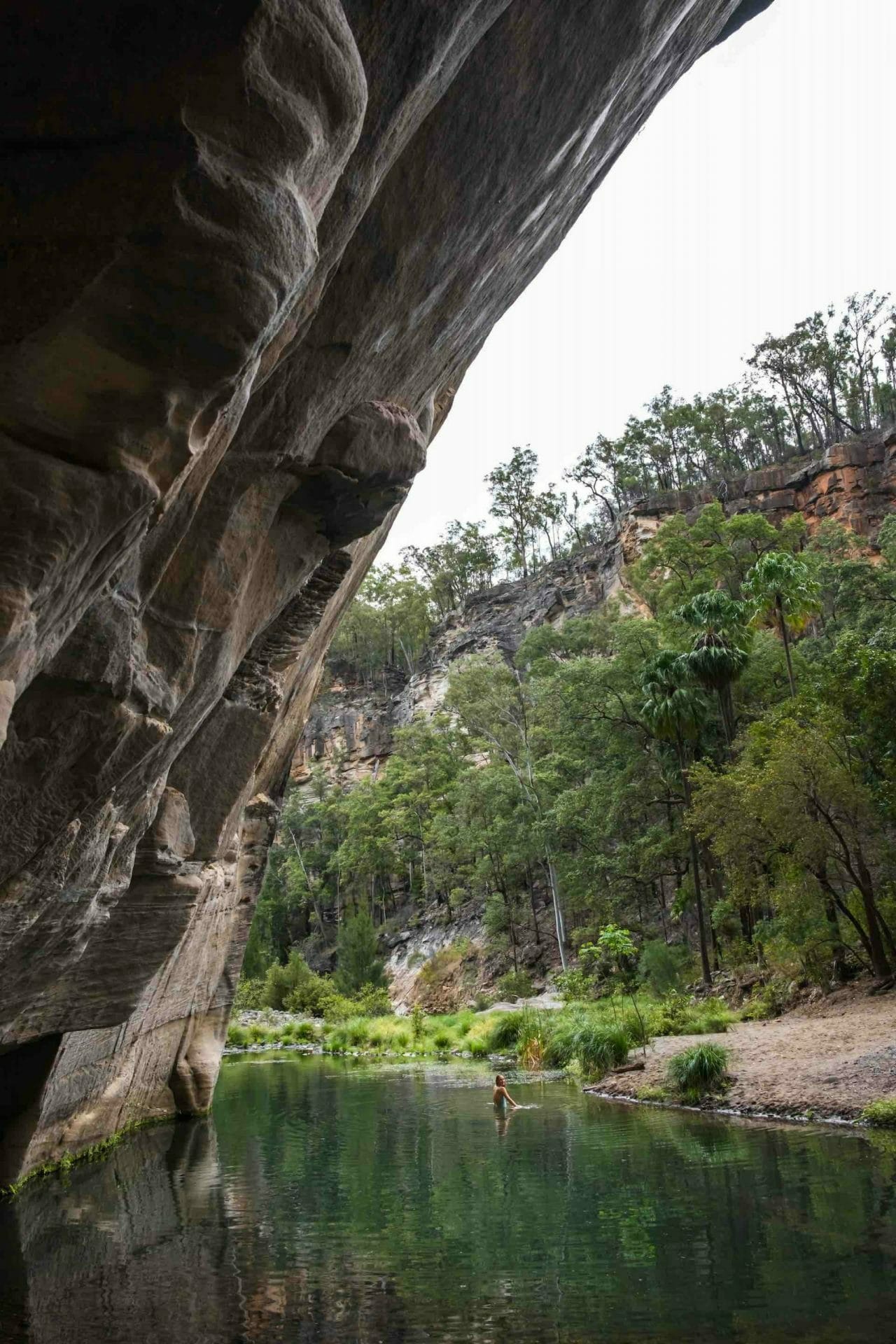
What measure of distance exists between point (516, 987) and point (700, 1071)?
85.0 feet

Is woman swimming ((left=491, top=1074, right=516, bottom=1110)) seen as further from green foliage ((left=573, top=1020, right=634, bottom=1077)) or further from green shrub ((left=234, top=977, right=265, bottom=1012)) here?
green shrub ((left=234, top=977, right=265, bottom=1012))

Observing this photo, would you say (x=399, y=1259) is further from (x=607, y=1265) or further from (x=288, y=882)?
(x=288, y=882)

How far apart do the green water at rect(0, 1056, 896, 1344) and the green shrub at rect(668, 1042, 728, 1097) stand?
1013 millimetres

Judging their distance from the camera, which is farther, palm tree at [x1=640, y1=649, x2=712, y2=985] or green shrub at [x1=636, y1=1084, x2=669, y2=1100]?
palm tree at [x1=640, y1=649, x2=712, y2=985]

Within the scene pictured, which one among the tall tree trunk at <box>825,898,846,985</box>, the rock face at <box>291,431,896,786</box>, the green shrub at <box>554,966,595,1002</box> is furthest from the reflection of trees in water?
the rock face at <box>291,431,896,786</box>

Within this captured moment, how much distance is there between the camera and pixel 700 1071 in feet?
57.6

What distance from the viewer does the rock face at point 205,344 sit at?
15.3ft

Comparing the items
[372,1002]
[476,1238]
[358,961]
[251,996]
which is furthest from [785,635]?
[251,996]

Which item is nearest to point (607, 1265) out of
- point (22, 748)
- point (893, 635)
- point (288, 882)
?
point (22, 748)

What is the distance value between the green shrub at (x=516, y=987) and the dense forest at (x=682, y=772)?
191 cm

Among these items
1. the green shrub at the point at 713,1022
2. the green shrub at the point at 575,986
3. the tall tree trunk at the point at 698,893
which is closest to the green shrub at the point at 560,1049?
the green shrub at the point at 713,1022

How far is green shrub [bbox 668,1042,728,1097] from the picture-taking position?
17.4m

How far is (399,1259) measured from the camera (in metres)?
9.50

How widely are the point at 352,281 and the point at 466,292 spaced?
150 cm
